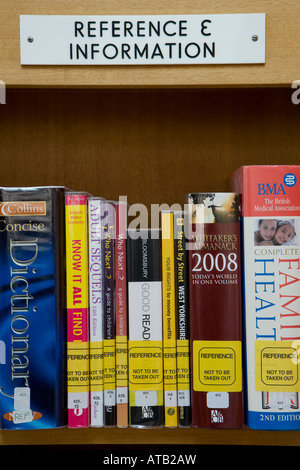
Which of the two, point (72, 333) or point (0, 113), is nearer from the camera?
point (72, 333)

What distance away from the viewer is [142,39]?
2.52 ft

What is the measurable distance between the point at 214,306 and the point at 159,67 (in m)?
0.38

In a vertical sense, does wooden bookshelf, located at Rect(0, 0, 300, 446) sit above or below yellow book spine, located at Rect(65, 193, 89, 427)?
above

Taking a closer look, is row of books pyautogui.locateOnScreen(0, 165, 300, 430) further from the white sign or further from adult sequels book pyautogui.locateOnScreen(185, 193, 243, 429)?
the white sign

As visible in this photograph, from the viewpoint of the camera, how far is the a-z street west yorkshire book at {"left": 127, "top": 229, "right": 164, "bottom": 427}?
0.74 metres

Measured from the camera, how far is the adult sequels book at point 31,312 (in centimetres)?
73

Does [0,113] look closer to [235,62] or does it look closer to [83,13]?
[83,13]

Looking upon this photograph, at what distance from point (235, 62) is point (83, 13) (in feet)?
0.83

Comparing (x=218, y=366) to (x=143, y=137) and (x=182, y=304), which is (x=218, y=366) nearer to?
(x=182, y=304)

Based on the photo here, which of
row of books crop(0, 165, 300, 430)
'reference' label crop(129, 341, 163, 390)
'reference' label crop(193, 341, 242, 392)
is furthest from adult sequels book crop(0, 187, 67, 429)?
'reference' label crop(193, 341, 242, 392)

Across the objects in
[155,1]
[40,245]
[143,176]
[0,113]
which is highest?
[155,1]

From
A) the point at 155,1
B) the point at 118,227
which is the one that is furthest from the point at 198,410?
the point at 155,1

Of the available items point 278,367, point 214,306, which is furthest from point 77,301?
point 278,367

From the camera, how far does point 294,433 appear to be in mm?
802
